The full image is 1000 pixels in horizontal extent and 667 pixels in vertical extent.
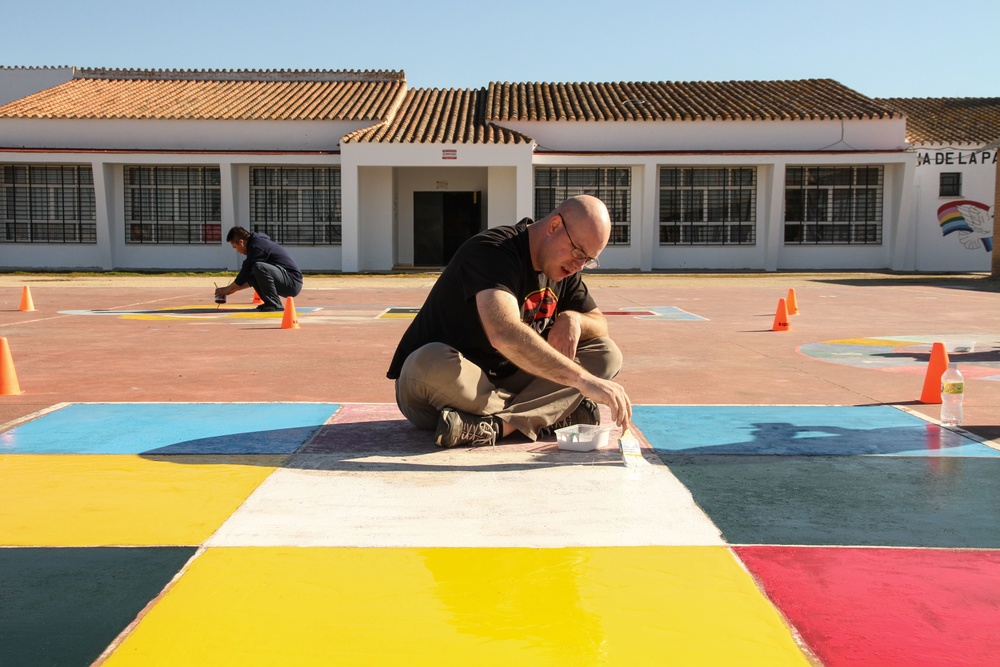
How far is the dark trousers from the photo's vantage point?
48.1ft

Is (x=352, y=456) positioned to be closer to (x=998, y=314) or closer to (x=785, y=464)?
(x=785, y=464)

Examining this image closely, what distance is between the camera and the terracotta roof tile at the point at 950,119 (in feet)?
114

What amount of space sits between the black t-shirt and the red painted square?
179 centimetres

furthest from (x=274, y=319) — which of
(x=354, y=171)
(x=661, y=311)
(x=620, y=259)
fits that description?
(x=620, y=259)

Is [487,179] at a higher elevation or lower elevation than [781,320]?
higher

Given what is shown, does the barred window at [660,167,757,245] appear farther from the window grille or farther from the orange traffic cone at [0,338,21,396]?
the orange traffic cone at [0,338,21,396]

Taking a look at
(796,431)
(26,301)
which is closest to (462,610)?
(796,431)

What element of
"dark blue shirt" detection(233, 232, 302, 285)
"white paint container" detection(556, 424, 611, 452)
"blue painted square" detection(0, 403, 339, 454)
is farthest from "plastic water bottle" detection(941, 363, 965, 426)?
"dark blue shirt" detection(233, 232, 302, 285)

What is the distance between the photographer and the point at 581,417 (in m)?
5.60

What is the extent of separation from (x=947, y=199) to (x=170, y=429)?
109 ft

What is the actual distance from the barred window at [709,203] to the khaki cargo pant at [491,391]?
29033mm

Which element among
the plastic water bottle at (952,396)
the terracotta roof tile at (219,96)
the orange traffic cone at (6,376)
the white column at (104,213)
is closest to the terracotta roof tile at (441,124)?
the terracotta roof tile at (219,96)

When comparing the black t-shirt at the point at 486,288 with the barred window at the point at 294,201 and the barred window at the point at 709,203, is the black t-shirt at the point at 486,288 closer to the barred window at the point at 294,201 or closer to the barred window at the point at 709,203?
the barred window at the point at 294,201

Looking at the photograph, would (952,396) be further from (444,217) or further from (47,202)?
(47,202)
